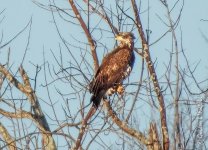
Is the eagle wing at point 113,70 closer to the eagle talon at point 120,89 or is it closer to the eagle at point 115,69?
the eagle at point 115,69

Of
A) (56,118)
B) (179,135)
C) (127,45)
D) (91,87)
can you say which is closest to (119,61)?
(127,45)

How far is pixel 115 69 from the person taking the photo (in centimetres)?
858

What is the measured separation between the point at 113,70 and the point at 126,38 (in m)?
0.47

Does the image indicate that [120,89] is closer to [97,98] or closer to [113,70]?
[113,70]

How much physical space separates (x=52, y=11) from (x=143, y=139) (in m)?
2.13

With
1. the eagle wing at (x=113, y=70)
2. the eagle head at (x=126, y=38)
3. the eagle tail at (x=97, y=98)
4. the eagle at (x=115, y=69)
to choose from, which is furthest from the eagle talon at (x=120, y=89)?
the eagle head at (x=126, y=38)

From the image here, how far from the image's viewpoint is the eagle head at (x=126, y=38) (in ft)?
26.9

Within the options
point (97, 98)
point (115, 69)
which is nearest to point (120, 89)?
point (115, 69)

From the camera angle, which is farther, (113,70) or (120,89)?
(113,70)

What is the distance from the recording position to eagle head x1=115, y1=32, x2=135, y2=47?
820 centimetres

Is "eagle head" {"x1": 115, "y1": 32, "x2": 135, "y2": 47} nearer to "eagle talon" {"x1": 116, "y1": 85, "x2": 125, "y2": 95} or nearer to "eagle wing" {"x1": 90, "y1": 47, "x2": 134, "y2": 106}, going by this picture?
"eagle wing" {"x1": 90, "y1": 47, "x2": 134, "y2": 106}

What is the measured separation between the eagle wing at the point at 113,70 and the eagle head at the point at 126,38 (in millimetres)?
103

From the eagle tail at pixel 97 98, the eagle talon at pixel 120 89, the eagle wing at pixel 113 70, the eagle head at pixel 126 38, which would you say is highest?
the eagle head at pixel 126 38

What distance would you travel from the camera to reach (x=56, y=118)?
764 centimetres
